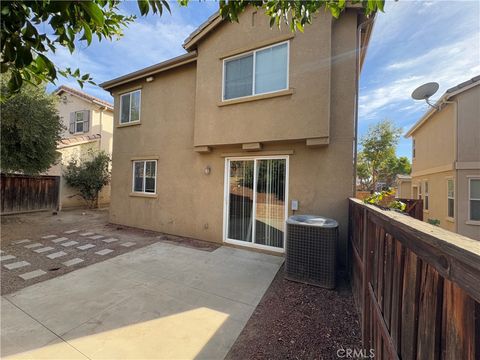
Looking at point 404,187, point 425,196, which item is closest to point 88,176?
point 425,196

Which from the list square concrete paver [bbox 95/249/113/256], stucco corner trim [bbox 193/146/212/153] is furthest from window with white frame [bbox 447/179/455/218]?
square concrete paver [bbox 95/249/113/256]

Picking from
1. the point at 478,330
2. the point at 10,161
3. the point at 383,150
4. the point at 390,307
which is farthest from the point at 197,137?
the point at 383,150

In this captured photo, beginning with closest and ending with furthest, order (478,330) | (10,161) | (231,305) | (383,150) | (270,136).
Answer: (478,330), (231,305), (270,136), (10,161), (383,150)

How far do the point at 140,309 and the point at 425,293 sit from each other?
375 cm

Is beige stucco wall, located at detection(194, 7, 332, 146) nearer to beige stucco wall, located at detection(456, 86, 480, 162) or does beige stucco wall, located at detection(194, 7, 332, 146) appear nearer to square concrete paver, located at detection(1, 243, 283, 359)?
square concrete paver, located at detection(1, 243, 283, 359)

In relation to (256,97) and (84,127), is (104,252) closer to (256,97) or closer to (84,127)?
(256,97)

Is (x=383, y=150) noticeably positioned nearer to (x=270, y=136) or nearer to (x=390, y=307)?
(x=270, y=136)

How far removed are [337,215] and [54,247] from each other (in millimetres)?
7851

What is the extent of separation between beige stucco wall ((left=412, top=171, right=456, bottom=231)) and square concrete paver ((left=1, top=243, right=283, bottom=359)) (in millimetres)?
10969

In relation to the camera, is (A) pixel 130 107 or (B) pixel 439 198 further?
(B) pixel 439 198

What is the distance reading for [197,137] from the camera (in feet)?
23.0

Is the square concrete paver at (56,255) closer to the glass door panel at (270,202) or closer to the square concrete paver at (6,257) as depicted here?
the square concrete paver at (6,257)

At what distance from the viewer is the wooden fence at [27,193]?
1130 centimetres

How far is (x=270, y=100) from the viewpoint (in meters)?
5.93
